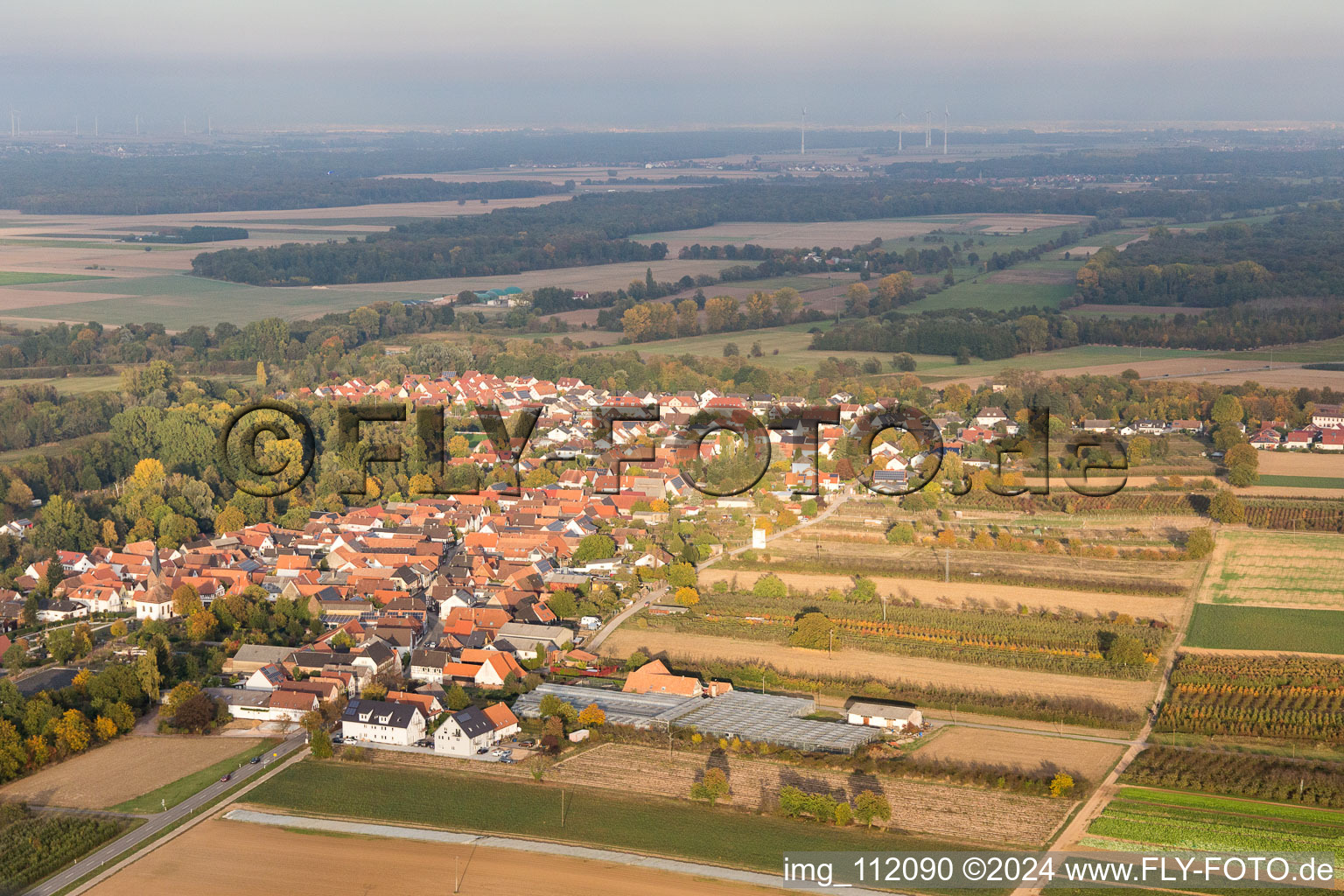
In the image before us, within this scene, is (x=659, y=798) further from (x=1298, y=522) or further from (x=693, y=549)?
(x=1298, y=522)

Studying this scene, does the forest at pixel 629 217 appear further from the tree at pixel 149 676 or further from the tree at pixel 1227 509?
the tree at pixel 149 676

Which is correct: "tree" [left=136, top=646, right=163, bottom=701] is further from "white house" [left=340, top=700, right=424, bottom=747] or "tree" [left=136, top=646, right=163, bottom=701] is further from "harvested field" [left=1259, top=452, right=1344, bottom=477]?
"harvested field" [left=1259, top=452, right=1344, bottom=477]

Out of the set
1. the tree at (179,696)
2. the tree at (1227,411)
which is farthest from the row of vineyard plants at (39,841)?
the tree at (1227,411)

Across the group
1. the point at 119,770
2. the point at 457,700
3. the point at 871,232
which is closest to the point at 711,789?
the point at 457,700

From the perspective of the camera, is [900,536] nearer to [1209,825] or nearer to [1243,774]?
[1243,774]

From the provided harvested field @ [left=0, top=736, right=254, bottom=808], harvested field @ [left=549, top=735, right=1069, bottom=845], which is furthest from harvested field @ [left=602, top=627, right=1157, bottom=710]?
harvested field @ [left=0, top=736, right=254, bottom=808]
